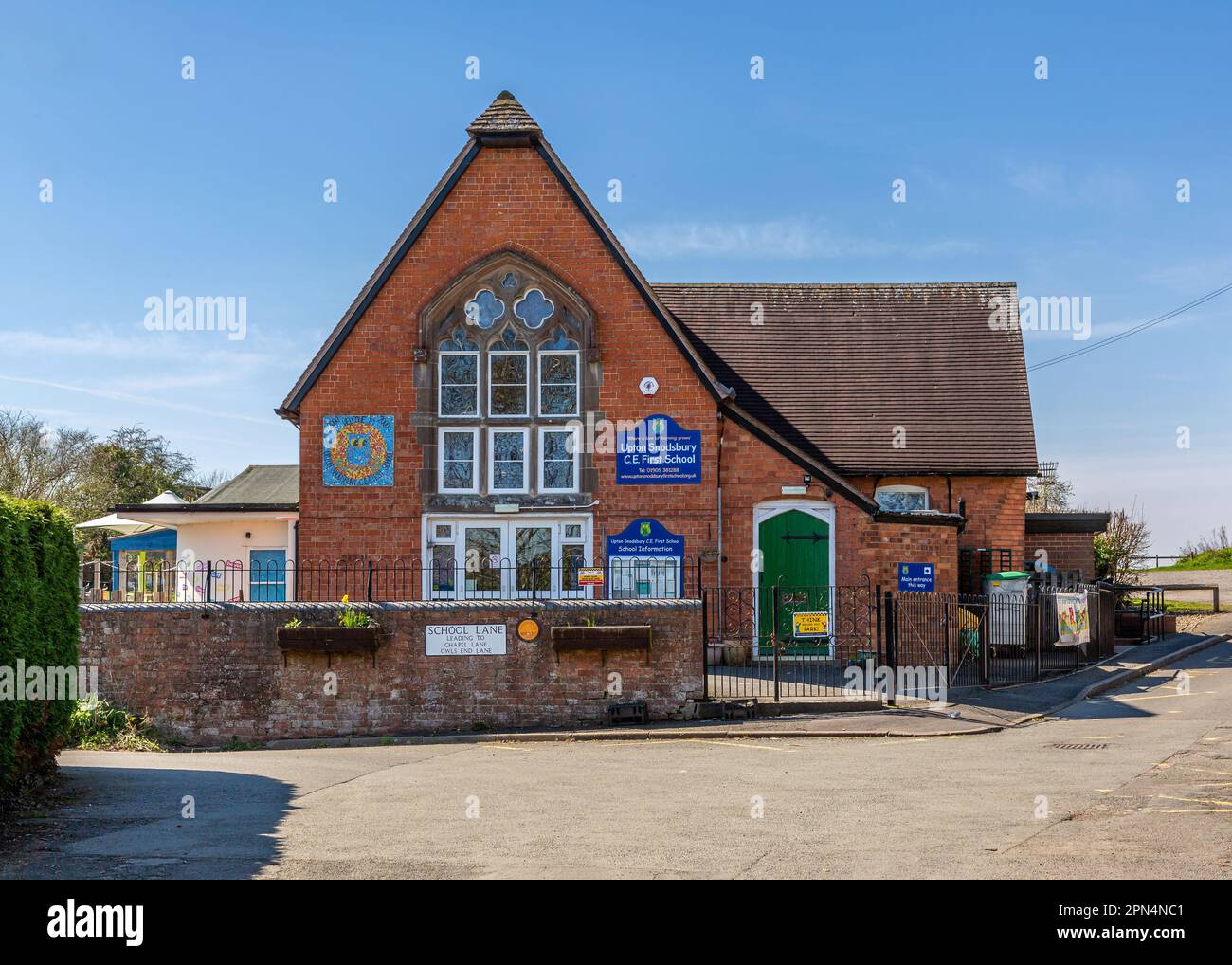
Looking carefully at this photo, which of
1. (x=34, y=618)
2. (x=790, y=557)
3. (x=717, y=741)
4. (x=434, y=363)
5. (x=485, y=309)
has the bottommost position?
(x=717, y=741)

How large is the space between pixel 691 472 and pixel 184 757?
1107 cm

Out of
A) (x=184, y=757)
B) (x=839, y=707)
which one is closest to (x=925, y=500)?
(x=839, y=707)

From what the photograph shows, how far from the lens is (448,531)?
24.5 metres

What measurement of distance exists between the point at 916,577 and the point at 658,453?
539 cm

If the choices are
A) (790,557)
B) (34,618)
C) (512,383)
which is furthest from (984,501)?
(34,618)

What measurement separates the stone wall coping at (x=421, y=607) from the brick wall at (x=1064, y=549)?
15.6m

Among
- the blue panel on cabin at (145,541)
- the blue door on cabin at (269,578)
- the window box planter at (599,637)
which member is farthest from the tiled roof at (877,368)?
the blue panel on cabin at (145,541)

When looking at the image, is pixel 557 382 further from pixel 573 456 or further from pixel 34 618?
pixel 34 618

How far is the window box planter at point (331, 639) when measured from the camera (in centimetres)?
1794

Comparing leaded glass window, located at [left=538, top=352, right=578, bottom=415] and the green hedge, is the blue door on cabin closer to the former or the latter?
leaded glass window, located at [left=538, top=352, right=578, bottom=415]

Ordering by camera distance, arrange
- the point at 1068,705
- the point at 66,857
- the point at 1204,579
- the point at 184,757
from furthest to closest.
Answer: the point at 1204,579 → the point at 1068,705 → the point at 184,757 → the point at 66,857

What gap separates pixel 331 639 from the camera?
17938 mm

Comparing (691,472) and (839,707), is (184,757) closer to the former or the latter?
(839,707)
